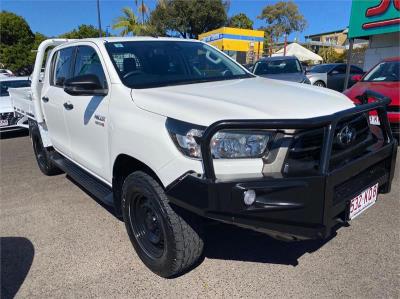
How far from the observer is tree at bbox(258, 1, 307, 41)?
58250 mm

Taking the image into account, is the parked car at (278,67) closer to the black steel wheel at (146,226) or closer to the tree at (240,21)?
the black steel wheel at (146,226)

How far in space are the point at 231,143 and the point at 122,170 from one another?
123 cm

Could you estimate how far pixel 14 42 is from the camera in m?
36.5

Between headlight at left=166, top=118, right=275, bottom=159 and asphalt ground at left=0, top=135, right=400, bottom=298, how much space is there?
→ 1.10 m

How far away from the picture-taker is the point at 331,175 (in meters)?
2.20

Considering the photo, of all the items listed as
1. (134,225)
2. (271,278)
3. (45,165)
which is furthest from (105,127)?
(45,165)

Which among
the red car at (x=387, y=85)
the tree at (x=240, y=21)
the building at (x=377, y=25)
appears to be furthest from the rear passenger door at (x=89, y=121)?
the tree at (x=240, y=21)

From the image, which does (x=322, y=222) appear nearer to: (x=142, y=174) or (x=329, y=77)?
(x=142, y=174)

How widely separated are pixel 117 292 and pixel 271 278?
1.20 metres

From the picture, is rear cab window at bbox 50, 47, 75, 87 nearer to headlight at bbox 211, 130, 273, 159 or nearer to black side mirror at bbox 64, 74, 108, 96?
black side mirror at bbox 64, 74, 108, 96

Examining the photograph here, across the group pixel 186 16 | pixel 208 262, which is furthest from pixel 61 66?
pixel 186 16

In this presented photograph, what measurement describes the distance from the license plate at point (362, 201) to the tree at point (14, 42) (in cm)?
3800

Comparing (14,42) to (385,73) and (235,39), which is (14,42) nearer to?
(235,39)

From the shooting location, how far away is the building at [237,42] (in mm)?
28484
